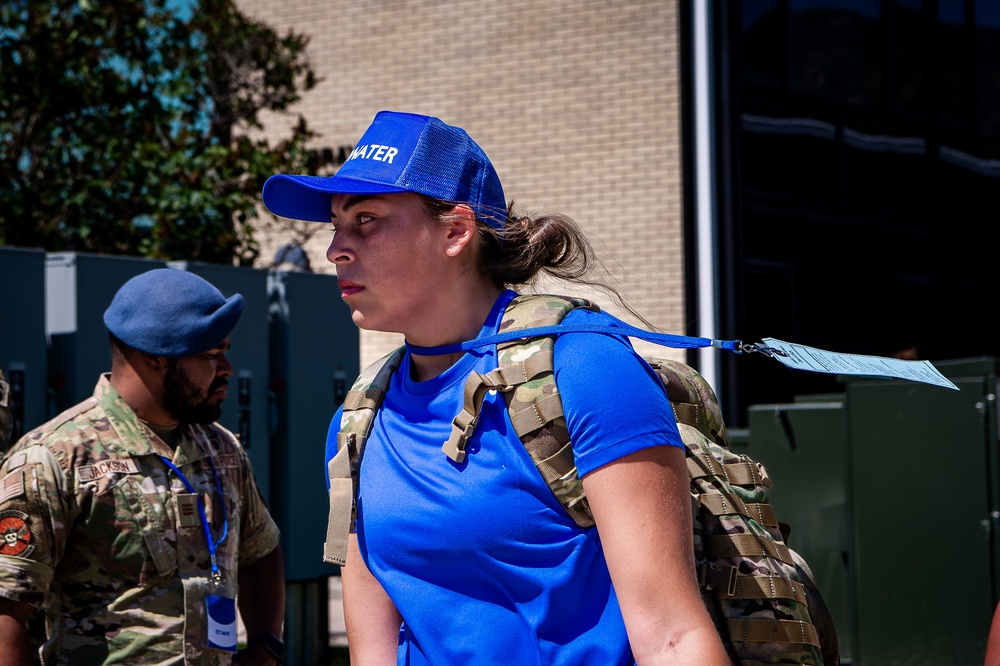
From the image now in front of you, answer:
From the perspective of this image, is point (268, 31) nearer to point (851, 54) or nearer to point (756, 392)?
point (756, 392)

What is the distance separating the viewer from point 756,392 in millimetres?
11336

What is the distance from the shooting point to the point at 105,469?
3.04m

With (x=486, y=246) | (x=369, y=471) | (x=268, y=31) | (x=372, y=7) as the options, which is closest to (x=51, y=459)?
(x=369, y=471)

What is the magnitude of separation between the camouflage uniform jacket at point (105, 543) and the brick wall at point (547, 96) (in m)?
7.26

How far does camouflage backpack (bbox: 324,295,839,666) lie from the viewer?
180 centimetres

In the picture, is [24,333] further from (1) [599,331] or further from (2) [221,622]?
(1) [599,331]

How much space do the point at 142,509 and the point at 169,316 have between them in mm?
559

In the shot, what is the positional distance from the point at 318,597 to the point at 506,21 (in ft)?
21.7

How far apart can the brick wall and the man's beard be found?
7.05 meters

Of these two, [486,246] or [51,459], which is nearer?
[486,246]

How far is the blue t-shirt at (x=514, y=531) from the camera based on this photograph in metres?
1.75

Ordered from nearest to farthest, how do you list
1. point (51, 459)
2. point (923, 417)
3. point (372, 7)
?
point (51, 459), point (923, 417), point (372, 7)

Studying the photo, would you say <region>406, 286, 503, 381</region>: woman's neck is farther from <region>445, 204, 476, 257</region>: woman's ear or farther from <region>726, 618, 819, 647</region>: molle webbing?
<region>726, 618, 819, 647</region>: molle webbing

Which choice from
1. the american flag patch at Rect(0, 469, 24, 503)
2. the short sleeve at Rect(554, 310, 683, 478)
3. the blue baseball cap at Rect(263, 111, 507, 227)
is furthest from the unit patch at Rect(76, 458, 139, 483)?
the short sleeve at Rect(554, 310, 683, 478)
